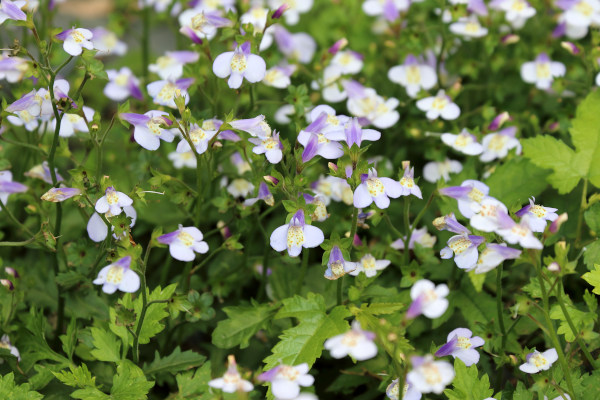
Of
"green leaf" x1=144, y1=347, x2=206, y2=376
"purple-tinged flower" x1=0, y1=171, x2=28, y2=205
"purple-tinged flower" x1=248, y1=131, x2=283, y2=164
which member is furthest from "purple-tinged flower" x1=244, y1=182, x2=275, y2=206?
"purple-tinged flower" x1=0, y1=171, x2=28, y2=205

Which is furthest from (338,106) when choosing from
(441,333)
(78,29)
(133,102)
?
(78,29)

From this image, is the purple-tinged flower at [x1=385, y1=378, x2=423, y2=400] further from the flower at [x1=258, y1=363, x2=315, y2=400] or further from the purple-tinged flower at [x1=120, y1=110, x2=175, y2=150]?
the purple-tinged flower at [x1=120, y1=110, x2=175, y2=150]

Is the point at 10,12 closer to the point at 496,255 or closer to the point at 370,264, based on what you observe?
the point at 370,264

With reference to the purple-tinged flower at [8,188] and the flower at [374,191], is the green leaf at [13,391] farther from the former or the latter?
the flower at [374,191]

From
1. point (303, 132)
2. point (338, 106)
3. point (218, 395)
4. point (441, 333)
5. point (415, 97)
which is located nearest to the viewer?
point (218, 395)

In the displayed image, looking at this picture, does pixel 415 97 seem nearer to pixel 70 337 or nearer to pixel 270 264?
pixel 270 264

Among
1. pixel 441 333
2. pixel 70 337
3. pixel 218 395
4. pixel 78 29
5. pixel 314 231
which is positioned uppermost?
pixel 78 29

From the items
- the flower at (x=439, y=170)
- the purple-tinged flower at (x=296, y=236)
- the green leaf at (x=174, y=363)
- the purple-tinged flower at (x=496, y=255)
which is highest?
the purple-tinged flower at (x=496, y=255)

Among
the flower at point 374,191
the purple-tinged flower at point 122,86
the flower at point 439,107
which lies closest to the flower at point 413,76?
the flower at point 439,107
